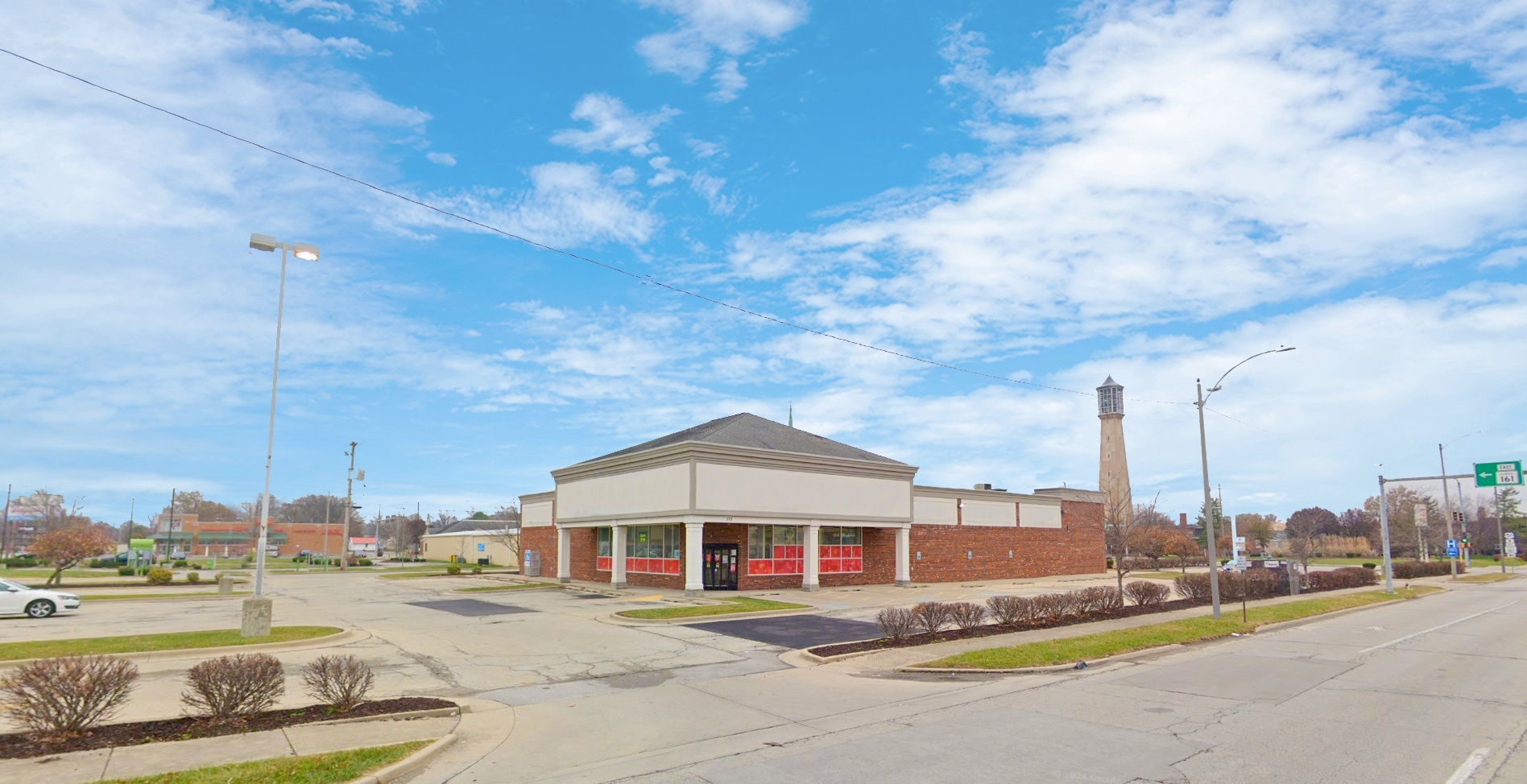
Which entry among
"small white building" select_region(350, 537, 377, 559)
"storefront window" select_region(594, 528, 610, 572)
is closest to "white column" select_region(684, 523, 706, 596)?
"storefront window" select_region(594, 528, 610, 572)

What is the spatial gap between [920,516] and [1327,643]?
1034 inches

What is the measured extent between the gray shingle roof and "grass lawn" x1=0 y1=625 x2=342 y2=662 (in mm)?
18868

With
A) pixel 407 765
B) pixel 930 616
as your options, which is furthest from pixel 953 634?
pixel 407 765

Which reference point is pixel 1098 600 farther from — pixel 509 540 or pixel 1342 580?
pixel 509 540

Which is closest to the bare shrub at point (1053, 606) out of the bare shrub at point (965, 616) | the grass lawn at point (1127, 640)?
the grass lawn at point (1127, 640)

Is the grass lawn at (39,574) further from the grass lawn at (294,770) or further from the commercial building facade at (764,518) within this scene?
the grass lawn at (294,770)

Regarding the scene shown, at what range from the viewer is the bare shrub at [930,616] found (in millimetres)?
20969

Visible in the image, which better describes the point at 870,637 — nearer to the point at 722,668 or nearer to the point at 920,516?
the point at 722,668

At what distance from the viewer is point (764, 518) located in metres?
38.4

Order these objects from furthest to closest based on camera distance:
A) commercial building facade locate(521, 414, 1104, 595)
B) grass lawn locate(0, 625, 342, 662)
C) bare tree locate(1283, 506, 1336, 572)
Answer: bare tree locate(1283, 506, 1336, 572) < commercial building facade locate(521, 414, 1104, 595) < grass lawn locate(0, 625, 342, 662)

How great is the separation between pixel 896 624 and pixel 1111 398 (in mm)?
65609

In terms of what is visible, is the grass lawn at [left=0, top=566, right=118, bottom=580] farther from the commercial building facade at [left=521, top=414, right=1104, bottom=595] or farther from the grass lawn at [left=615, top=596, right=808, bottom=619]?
the grass lawn at [left=615, top=596, right=808, bottom=619]

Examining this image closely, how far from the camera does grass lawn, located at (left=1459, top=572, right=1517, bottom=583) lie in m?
58.1

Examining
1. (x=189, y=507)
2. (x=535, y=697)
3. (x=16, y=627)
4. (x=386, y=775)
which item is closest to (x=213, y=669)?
(x=386, y=775)
